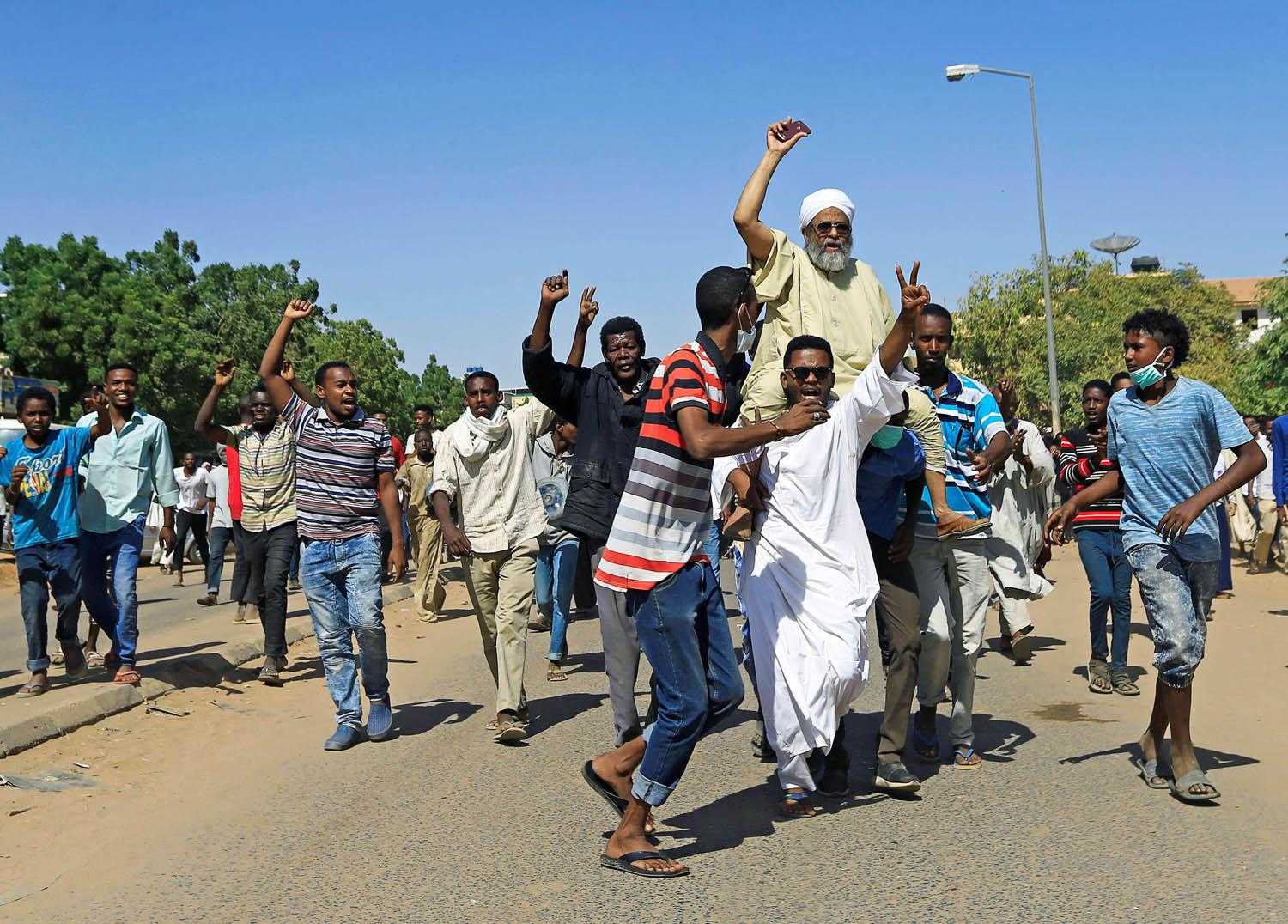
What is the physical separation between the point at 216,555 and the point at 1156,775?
12.7 metres

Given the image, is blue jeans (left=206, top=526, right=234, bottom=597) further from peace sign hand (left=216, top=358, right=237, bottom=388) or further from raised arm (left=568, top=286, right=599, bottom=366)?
raised arm (left=568, top=286, right=599, bottom=366)

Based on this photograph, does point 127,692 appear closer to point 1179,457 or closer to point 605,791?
point 605,791

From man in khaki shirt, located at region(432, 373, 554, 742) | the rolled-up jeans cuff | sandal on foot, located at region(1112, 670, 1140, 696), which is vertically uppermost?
man in khaki shirt, located at region(432, 373, 554, 742)

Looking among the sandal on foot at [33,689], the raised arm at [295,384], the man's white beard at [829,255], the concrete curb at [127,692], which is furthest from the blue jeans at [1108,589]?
the sandal on foot at [33,689]

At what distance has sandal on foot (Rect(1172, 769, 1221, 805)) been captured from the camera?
226 inches

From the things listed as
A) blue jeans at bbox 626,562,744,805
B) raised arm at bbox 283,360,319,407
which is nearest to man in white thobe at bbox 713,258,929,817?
blue jeans at bbox 626,562,744,805

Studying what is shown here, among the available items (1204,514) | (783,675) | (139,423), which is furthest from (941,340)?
(139,423)

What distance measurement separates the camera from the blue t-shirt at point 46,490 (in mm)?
9172

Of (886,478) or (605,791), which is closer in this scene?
(605,791)

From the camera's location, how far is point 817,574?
577 cm

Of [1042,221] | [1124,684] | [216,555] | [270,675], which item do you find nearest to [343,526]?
[270,675]

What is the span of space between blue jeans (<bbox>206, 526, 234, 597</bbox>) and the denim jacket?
10.1 meters

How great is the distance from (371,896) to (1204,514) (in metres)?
3.90

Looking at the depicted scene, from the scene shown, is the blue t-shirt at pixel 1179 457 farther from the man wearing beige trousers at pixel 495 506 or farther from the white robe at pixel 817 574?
the man wearing beige trousers at pixel 495 506
